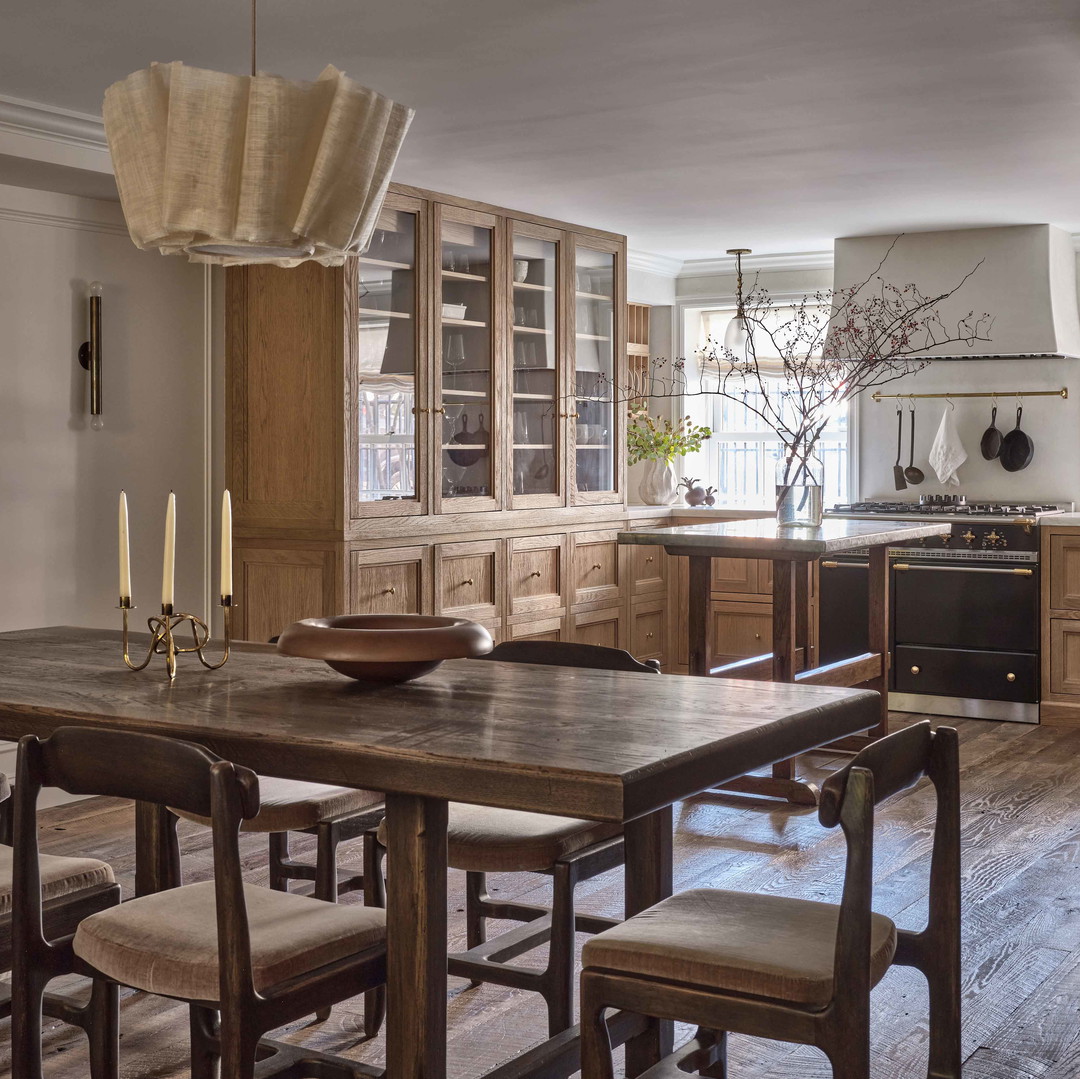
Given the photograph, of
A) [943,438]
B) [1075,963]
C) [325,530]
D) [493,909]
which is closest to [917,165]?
[943,438]

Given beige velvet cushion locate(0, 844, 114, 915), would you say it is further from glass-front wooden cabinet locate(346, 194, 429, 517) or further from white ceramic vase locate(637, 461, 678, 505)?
white ceramic vase locate(637, 461, 678, 505)

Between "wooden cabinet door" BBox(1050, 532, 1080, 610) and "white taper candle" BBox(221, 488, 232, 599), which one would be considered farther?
"wooden cabinet door" BBox(1050, 532, 1080, 610)

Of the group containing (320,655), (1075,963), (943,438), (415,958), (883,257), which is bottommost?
(1075,963)

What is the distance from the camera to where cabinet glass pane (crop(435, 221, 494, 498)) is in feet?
17.2

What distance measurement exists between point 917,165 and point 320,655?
3626 mm

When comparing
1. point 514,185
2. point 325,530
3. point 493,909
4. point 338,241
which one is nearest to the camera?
point 338,241

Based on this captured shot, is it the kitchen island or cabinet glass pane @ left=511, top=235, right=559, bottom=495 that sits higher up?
cabinet glass pane @ left=511, top=235, right=559, bottom=495

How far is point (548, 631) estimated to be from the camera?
19.2 feet

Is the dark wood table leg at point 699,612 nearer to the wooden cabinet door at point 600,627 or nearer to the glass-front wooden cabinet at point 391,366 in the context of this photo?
the glass-front wooden cabinet at point 391,366

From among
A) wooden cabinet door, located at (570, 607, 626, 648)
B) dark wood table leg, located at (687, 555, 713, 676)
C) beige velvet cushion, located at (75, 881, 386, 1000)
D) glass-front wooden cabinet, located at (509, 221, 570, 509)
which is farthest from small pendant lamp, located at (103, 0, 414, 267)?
wooden cabinet door, located at (570, 607, 626, 648)

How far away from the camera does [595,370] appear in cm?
615

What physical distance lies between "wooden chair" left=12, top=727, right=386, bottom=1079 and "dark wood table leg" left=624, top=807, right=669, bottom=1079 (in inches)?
19.3

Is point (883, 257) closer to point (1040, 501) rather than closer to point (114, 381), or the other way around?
point (1040, 501)

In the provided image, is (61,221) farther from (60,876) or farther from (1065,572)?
(1065,572)
